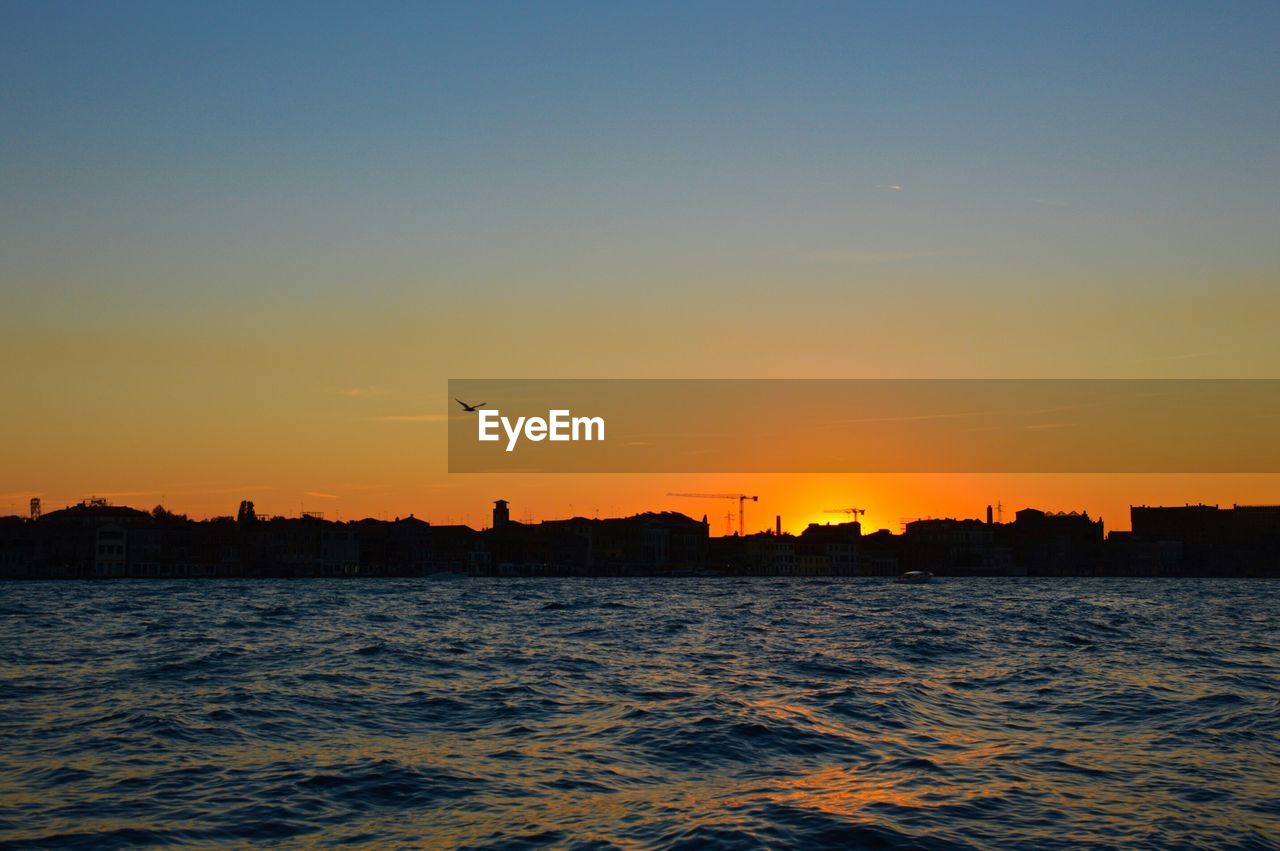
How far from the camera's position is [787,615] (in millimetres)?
75125

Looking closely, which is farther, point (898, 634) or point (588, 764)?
point (898, 634)

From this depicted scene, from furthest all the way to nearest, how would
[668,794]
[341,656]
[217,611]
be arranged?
[217,611], [341,656], [668,794]

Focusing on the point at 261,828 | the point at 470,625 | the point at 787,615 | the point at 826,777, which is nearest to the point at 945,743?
the point at 826,777

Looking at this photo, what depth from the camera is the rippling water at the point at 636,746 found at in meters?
14.8

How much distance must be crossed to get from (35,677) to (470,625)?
31570mm

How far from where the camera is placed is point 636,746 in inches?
812

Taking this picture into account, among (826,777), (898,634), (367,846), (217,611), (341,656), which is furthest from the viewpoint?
(217,611)

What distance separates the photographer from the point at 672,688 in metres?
29.5

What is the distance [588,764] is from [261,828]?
5.87 meters

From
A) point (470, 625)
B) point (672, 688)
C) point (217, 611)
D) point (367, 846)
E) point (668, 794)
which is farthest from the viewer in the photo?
point (217, 611)

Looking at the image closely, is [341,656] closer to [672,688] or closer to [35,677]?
[35,677]

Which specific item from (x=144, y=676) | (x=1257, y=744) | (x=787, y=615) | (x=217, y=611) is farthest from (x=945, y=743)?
(x=217, y=611)

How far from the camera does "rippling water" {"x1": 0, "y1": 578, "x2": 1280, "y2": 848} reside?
14820mm

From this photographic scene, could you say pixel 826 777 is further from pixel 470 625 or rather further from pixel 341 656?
pixel 470 625
